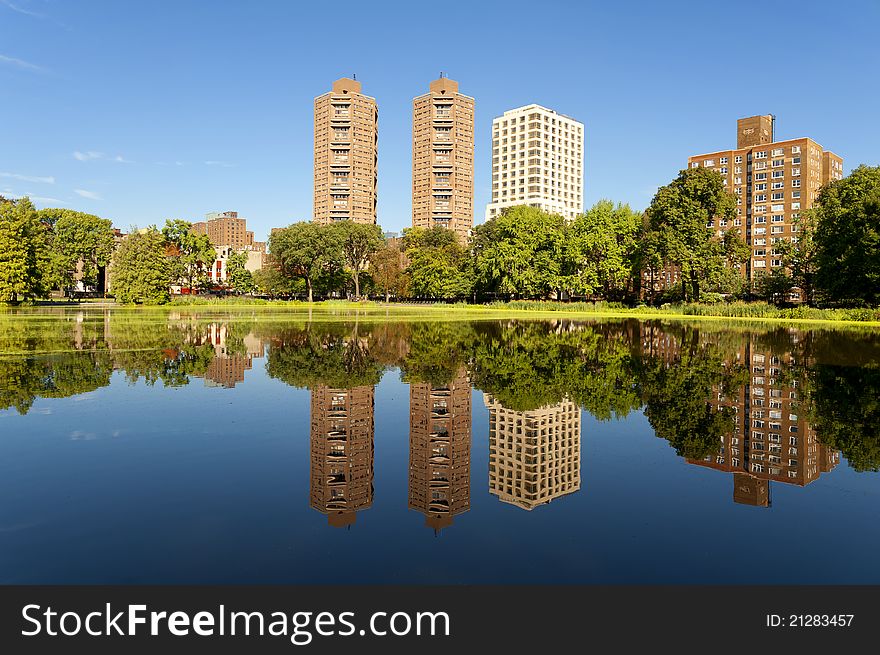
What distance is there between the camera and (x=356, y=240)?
104m

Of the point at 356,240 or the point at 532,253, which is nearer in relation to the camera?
the point at 532,253

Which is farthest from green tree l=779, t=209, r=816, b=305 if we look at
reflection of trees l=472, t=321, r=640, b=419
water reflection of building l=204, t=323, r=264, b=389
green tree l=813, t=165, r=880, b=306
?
water reflection of building l=204, t=323, r=264, b=389

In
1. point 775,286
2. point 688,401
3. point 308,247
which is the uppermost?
point 308,247

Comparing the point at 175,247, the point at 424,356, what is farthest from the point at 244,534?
the point at 175,247

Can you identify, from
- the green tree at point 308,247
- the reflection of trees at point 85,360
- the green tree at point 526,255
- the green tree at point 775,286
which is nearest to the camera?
the reflection of trees at point 85,360

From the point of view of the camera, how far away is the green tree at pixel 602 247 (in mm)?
81562

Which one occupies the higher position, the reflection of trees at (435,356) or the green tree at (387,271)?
the green tree at (387,271)

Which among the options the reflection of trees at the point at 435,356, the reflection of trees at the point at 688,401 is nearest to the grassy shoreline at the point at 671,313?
the reflection of trees at the point at 435,356

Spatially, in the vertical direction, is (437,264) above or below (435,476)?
above

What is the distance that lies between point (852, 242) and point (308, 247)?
7251 cm

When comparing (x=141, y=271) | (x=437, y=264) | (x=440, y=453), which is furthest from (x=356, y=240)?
(x=440, y=453)

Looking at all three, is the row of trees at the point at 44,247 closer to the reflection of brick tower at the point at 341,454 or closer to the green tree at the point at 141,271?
the green tree at the point at 141,271

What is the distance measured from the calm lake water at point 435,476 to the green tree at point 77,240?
88.3m

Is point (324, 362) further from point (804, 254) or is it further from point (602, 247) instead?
point (804, 254)
